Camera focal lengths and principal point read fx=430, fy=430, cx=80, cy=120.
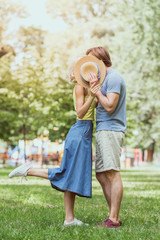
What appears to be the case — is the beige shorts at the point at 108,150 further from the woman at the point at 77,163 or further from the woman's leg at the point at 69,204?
the woman's leg at the point at 69,204

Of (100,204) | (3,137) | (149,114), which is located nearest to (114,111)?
(100,204)

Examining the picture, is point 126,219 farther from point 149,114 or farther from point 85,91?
point 149,114

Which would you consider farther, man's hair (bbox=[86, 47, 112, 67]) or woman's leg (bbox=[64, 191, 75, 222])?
man's hair (bbox=[86, 47, 112, 67])

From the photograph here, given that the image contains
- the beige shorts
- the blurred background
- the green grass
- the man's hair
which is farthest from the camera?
the blurred background

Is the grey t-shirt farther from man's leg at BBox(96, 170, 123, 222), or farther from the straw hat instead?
man's leg at BBox(96, 170, 123, 222)

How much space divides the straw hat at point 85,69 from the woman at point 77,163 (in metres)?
0.07

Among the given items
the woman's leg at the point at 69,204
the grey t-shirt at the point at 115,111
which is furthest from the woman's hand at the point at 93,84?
the woman's leg at the point at 69,204

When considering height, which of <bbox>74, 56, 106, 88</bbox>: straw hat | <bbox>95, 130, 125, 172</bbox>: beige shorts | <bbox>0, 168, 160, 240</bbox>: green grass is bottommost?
<bbox>0, 168, 160, 240</bbox>: green grass

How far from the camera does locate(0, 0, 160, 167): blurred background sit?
21.9 meters

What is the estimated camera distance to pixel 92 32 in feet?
119

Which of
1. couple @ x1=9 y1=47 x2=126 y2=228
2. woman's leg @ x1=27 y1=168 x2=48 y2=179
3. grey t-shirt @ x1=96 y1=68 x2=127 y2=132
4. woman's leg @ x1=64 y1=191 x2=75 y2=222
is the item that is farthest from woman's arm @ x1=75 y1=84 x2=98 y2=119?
woman's leg @ x1=64 y1=191 x2=75 y2=222

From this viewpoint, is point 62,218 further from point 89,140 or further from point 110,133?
point 110,133

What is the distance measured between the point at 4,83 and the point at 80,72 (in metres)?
19.9

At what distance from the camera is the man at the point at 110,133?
475 centimetres
